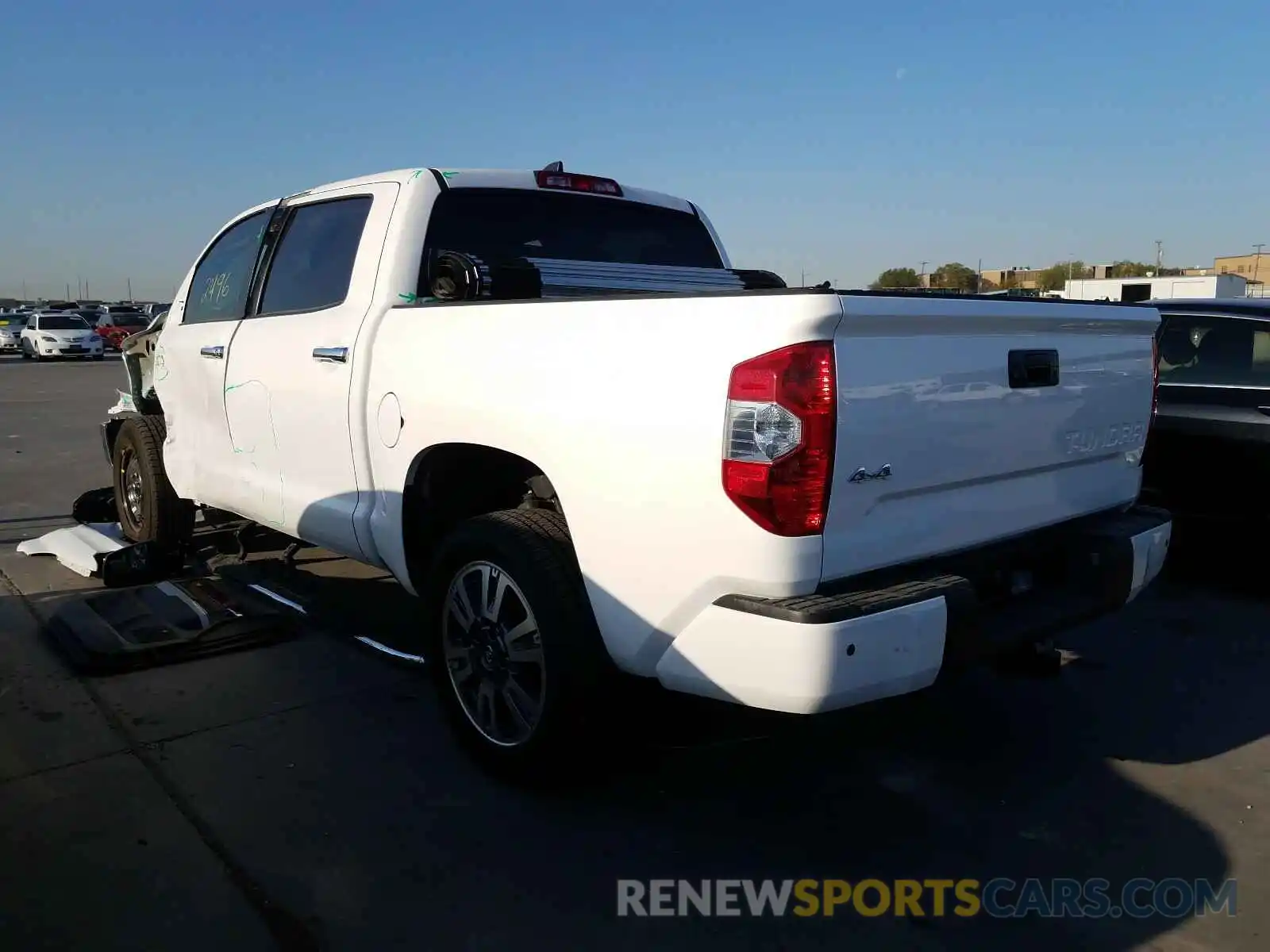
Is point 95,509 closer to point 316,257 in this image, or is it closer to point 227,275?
point 227,275

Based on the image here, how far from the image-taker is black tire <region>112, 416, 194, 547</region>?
568 centimetres

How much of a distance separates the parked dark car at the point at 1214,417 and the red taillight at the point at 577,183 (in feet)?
9.41

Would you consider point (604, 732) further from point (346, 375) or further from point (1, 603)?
point (1, 603)

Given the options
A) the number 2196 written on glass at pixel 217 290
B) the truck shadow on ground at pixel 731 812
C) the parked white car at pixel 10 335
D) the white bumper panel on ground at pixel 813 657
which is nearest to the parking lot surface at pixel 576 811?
the truck shadow on ground at pixel 731 812

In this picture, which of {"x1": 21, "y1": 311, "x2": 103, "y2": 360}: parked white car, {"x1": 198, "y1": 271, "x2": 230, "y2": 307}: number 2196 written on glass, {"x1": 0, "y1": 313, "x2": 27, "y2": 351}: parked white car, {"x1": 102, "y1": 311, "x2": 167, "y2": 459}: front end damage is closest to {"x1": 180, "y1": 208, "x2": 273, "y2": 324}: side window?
{"x1": 198, "y1": 271, "x2": 230, "y2": 307}: number 2196 written on glass

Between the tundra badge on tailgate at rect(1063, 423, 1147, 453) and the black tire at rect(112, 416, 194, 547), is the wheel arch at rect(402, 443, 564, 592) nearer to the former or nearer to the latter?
the tundra badge on tailgate at rect(1063, 423, 1147, 453)

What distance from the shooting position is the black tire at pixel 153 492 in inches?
224

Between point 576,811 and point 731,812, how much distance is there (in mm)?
485

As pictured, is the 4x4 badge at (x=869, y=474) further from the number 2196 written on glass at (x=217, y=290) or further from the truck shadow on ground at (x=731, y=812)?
the number 2196 written on glass at (x=217, y=290)

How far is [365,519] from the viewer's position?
3779mm

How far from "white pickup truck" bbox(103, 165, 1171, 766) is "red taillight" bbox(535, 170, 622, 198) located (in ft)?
0.05

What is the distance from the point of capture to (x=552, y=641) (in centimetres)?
292

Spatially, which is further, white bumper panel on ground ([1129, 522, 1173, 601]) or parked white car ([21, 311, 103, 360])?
parked white car ([21, 311, 103, 360])

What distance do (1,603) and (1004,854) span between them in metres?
4.90
